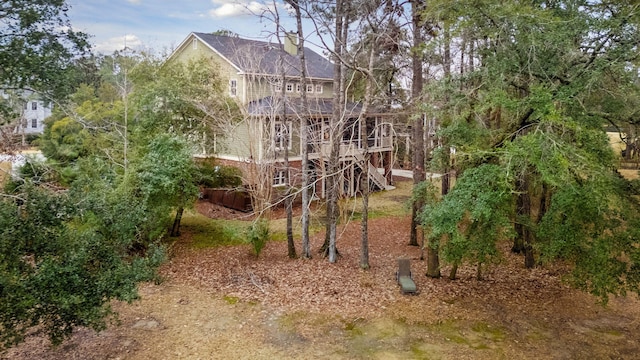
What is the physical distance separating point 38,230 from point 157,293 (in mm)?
5121

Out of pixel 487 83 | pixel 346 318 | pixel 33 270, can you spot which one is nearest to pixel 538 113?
pixel 487 83

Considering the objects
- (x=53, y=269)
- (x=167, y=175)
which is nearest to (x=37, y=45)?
(x=53, y=269)

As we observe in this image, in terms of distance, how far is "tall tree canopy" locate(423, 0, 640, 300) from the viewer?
777cm

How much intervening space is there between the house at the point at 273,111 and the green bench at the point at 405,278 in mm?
3487

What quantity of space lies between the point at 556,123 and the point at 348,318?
6.42 meters

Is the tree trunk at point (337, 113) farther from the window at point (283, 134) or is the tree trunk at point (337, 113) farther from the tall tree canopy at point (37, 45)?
the tall tree canopy at point (37, 45)

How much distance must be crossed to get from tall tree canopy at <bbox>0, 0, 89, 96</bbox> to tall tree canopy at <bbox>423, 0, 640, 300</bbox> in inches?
329

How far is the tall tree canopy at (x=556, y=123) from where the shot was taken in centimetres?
777

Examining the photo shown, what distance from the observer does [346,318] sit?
1005 cm

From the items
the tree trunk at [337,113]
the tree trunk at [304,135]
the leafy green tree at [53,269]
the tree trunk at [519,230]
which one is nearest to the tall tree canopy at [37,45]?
the leafy green tree at [53,269]

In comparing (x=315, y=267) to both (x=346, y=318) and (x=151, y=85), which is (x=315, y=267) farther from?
(x=151, y=85)

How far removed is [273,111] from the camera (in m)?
14.1

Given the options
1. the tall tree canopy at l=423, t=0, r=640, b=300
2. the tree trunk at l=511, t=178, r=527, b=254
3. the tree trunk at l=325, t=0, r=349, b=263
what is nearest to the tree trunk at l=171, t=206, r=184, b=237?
the tree trunk at l=325, t=0, r=349, b=263

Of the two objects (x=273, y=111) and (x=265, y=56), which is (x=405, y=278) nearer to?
(x=273, y=111)
